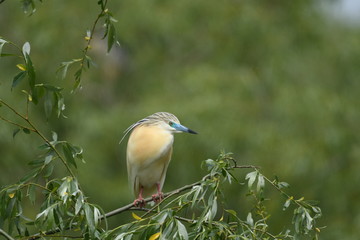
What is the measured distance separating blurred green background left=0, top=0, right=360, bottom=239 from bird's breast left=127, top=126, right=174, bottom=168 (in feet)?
11.4

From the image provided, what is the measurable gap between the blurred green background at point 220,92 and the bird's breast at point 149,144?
11.4ft

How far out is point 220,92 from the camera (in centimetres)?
844

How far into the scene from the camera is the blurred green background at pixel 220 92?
8.21 metres

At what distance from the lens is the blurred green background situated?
8211mm

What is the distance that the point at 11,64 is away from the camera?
949cm

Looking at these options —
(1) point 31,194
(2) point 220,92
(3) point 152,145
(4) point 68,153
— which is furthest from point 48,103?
(2) point 220,92

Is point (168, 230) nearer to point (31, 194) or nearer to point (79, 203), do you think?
point (79, 203)

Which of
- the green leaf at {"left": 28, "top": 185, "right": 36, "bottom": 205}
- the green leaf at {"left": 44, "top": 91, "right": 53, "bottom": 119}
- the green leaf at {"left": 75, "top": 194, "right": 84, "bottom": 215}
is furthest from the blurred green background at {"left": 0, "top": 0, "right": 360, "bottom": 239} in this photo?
the green leaf at {"left": 75, "top": 194, "right": 84, "bottom": 215}

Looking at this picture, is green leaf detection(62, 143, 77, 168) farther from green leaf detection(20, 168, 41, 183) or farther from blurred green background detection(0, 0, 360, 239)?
blurred green background detection(0, 0, 360, 239)

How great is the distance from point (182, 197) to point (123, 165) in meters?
6.83

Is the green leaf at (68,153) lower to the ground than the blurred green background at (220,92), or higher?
higher

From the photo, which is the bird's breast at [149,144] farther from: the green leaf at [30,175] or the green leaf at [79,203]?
the green leaf at [79,203]

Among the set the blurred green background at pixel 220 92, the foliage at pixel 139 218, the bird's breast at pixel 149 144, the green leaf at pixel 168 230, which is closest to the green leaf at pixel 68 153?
the foliage at pixel 139 218

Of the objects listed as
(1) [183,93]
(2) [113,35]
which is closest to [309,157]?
(1) [183,93]
